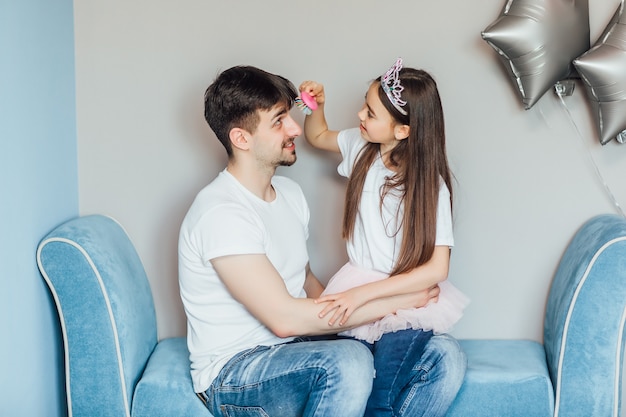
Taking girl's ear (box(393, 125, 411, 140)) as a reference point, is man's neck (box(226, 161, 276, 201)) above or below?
below

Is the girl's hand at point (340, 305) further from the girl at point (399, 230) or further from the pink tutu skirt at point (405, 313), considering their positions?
the pink tutu skirt at point (405, 313)

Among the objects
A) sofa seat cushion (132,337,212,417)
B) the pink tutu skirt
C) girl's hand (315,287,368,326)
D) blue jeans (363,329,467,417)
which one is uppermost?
girl's hand (315,287,368,326)

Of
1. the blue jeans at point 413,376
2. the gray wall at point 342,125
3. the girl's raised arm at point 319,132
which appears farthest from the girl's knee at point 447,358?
the girl's raised arm at point 319,132

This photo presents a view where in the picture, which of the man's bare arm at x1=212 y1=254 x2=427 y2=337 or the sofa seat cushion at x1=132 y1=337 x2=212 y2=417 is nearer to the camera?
the man's bare arm at x1=212 y1=254 x2=427 y2=337

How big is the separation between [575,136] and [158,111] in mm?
1333

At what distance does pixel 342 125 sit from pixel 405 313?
0.70m

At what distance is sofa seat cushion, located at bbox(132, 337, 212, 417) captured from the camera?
7.23ft

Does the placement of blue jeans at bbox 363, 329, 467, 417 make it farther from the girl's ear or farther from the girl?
the girl's ear

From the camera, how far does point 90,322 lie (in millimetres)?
2250

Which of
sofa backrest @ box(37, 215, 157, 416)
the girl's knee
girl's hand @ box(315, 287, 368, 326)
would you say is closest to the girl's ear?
girl's hand @ box(315, 287, 368, 326)

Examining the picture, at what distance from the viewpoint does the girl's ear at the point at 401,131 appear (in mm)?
2312

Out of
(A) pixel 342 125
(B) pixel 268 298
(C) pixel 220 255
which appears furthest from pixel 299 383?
(A) pixel 342 125

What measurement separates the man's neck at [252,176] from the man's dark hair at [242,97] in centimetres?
5

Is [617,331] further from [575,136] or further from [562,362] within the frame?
[575,136]
